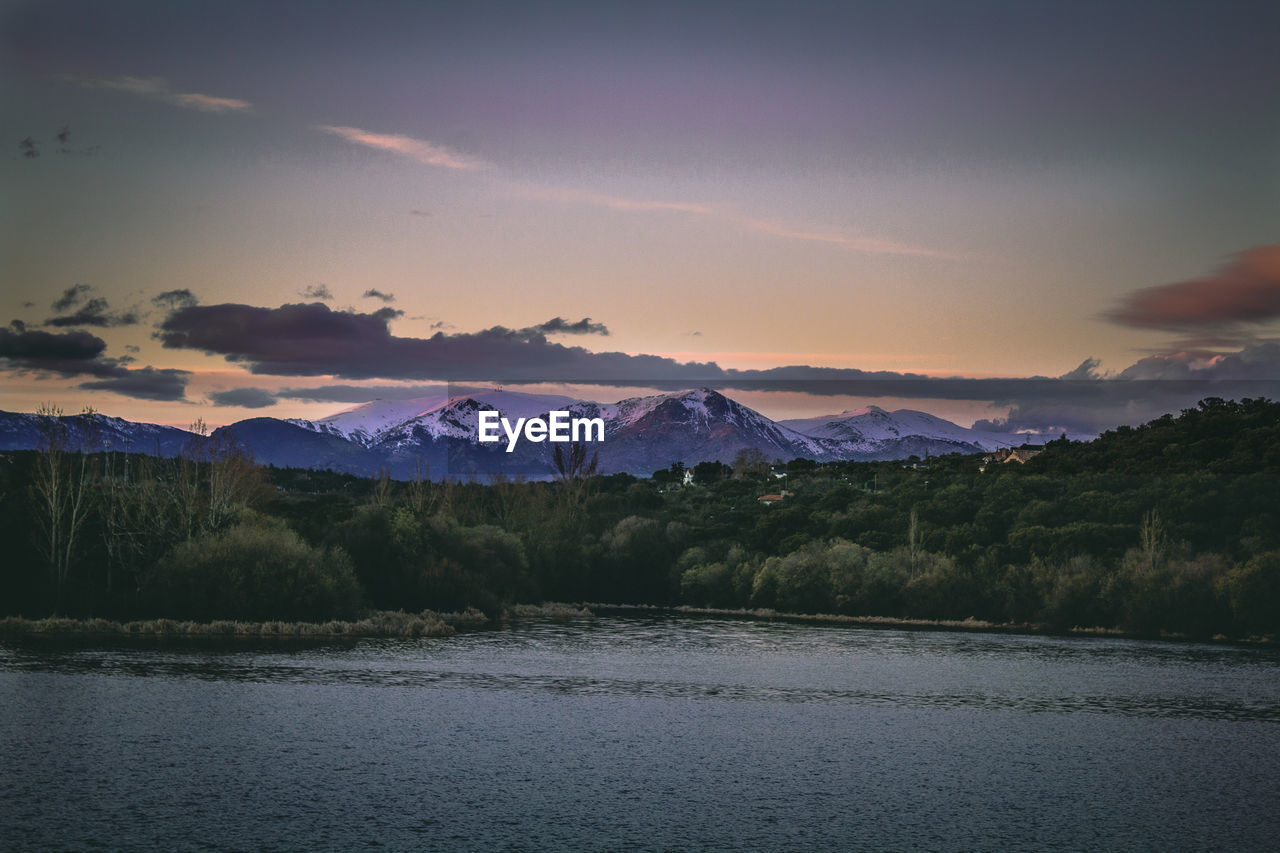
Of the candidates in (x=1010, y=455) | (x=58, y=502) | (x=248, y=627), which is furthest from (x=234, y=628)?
(x=1010, y=455)

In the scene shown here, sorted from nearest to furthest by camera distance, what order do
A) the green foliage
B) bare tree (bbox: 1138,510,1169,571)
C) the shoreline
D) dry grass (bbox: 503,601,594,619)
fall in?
1. the shoreline
2. the green foliage
3. bare tree (bbox: 1138,510,1169,571)
4. dry grass (bbox: 503,601,594,619)

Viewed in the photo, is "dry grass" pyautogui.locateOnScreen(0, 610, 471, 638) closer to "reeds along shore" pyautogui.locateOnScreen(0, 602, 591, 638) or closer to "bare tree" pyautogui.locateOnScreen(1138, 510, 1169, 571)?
"reeds along shore" pyautogui.locateOnScreen(0, 602, 591, 638)

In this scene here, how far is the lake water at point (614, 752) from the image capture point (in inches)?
1076

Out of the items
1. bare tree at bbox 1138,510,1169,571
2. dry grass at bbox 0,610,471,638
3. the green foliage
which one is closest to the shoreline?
dry grass at bbox 0,610,471,638

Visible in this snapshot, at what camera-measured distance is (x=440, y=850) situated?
81.9ft

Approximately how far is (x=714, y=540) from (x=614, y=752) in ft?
288

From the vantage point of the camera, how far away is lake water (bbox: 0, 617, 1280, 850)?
27328 millimetres

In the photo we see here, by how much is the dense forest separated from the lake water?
43.9 ft

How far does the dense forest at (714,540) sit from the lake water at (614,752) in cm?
1339

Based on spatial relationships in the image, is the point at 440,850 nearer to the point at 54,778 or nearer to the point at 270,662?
the point at 54,778

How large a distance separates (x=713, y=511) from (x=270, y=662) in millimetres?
81481

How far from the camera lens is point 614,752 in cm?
3788

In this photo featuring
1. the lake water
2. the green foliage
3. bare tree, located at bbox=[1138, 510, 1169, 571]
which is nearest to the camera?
the lake water

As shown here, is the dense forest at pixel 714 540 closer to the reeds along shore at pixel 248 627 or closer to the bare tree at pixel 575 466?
the reeds along shore at pixel 248 627
